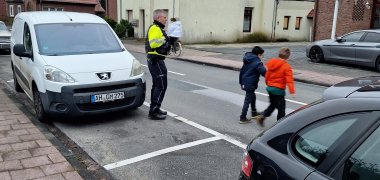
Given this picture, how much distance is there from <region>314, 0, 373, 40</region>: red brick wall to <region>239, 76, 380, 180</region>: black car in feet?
63.8

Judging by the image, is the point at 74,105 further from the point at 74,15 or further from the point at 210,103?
the point at 210,103

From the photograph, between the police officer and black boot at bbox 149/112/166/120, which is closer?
the police officer

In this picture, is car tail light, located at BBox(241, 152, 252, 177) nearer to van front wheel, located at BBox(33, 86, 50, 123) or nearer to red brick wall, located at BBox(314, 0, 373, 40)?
van front wheel, located at BBox(33, 86, 50, 123)

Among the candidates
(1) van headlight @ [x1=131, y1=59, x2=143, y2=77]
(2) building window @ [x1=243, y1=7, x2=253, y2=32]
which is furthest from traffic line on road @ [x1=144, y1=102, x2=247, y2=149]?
(2) building window @ [x1=243, y1=7, x2=253, y2=32]

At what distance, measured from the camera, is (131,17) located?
30656mm

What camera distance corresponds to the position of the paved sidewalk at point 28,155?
4.25 metres

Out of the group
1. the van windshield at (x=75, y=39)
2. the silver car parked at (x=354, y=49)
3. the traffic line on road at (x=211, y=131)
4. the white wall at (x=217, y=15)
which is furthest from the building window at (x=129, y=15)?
the traffic line on road at (x=211, y=131)

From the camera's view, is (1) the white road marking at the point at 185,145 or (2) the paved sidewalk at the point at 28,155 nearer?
(2) the paved sidewalk at the point at 28,155

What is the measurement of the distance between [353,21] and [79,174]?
760 inches

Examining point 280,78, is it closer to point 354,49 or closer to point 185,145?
point 185,145

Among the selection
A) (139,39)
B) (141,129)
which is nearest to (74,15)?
(141,129)

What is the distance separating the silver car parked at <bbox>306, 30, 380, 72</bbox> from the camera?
546 inches

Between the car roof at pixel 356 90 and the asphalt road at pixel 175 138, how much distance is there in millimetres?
2107

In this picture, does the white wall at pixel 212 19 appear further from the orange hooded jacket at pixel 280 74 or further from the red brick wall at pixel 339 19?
the orange hooded jacket at pixel 280 74
